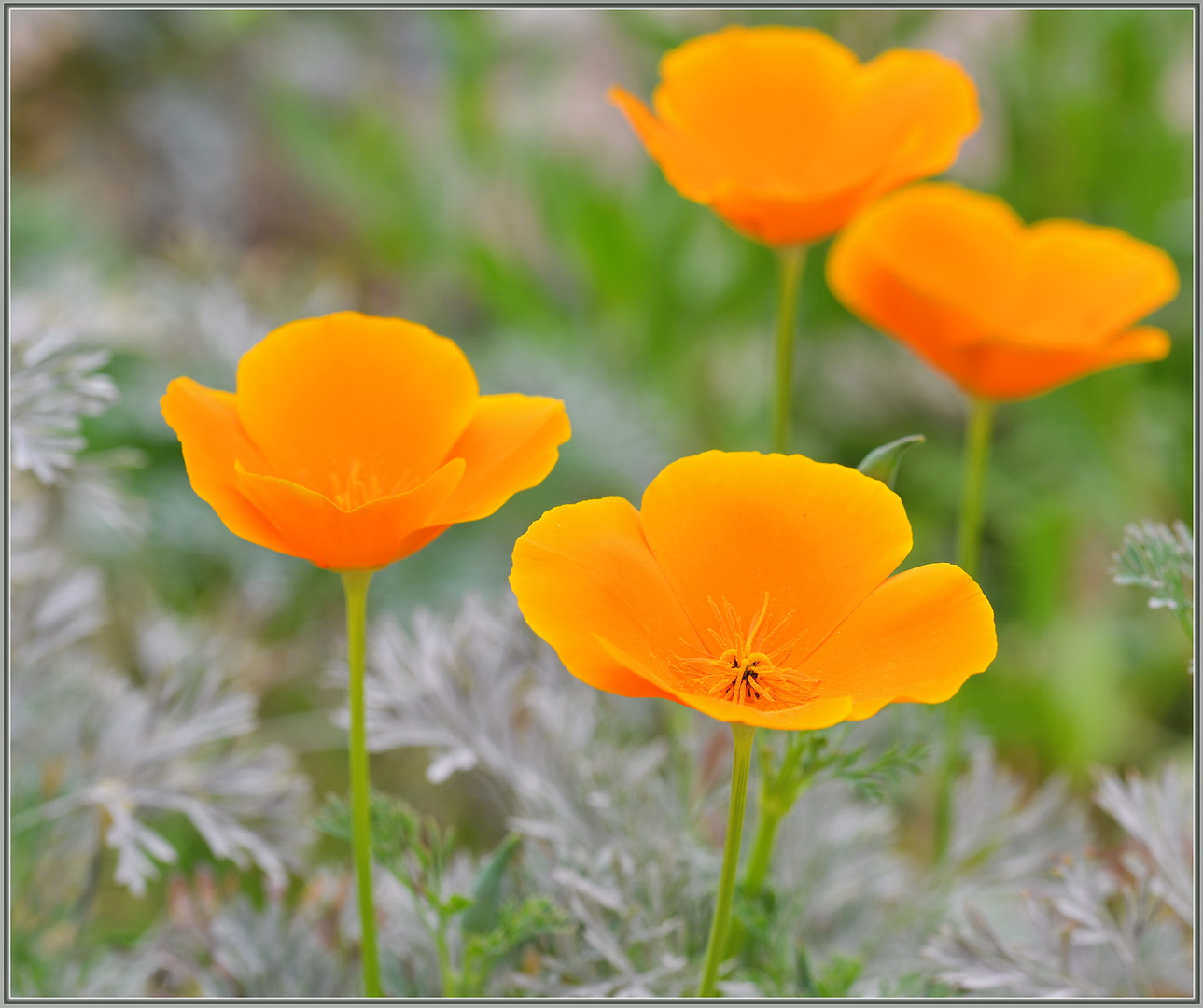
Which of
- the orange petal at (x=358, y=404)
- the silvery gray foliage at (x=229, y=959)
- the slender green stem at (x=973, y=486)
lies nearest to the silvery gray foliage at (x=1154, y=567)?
the slender green stem at (x=973, y=486)

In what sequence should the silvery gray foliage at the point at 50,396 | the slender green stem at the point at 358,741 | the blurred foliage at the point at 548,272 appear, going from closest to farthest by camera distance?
the slender green stem at the point at 358,741, the silvery gray foliage at the point at 50,396, the blurred foliage at the point at 548,272

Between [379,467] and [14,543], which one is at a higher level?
[379,467]

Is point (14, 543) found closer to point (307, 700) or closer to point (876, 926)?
point (307, 700)

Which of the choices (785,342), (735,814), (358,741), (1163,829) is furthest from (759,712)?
(1163,829)

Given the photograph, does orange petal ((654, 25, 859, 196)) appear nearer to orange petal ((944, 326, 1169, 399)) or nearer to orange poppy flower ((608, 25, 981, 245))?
orange poppy flower ((608, 25, 981, 245))

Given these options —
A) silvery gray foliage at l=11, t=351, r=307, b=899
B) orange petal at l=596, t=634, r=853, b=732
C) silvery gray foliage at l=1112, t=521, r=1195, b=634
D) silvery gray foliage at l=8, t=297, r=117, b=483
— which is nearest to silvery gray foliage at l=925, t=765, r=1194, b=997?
silvery gray foliage at l=1112, t=521, r=1195, b=634

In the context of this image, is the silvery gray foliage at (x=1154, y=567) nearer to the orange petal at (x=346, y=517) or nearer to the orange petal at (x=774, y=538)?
the orange petal at (x=774, y=538)

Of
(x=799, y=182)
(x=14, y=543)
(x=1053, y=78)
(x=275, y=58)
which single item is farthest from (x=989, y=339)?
(x=275, y=58)
